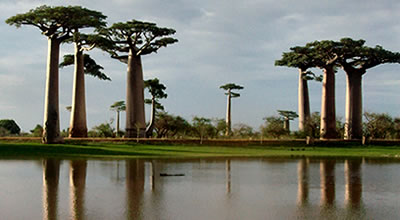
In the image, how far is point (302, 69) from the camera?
5075 centimetres

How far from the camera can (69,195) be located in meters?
13.0

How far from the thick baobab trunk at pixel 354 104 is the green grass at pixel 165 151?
700 centimetres

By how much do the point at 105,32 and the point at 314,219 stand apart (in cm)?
3386

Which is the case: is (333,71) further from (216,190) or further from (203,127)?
(216,190)

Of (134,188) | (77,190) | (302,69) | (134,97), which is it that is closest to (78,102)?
(134,97)

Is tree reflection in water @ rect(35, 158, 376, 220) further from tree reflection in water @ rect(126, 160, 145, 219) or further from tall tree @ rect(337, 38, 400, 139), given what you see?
tall tree @ rect(337, 38, 400, 139)

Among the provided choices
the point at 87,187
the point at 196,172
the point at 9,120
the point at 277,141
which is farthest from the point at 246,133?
the point at 9,120

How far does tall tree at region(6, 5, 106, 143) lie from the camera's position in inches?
1406

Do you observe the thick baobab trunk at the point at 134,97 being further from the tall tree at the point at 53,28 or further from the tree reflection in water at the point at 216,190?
the tree reflection in water at the point at 216,190

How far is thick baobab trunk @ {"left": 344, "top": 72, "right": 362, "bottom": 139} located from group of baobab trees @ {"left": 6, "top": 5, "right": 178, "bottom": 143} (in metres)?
16.5

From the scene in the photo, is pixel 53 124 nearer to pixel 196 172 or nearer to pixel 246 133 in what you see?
pixel 246 133

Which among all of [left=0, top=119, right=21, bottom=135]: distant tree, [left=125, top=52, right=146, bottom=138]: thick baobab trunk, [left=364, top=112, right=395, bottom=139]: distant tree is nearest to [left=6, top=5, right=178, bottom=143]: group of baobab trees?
[left=125, top=52, right=146, bottom=138]: thick baobab trunk

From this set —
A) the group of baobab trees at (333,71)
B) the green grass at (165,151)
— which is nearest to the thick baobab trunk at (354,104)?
the group of baobab trees at (333,71)

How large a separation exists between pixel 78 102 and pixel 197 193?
104ft
